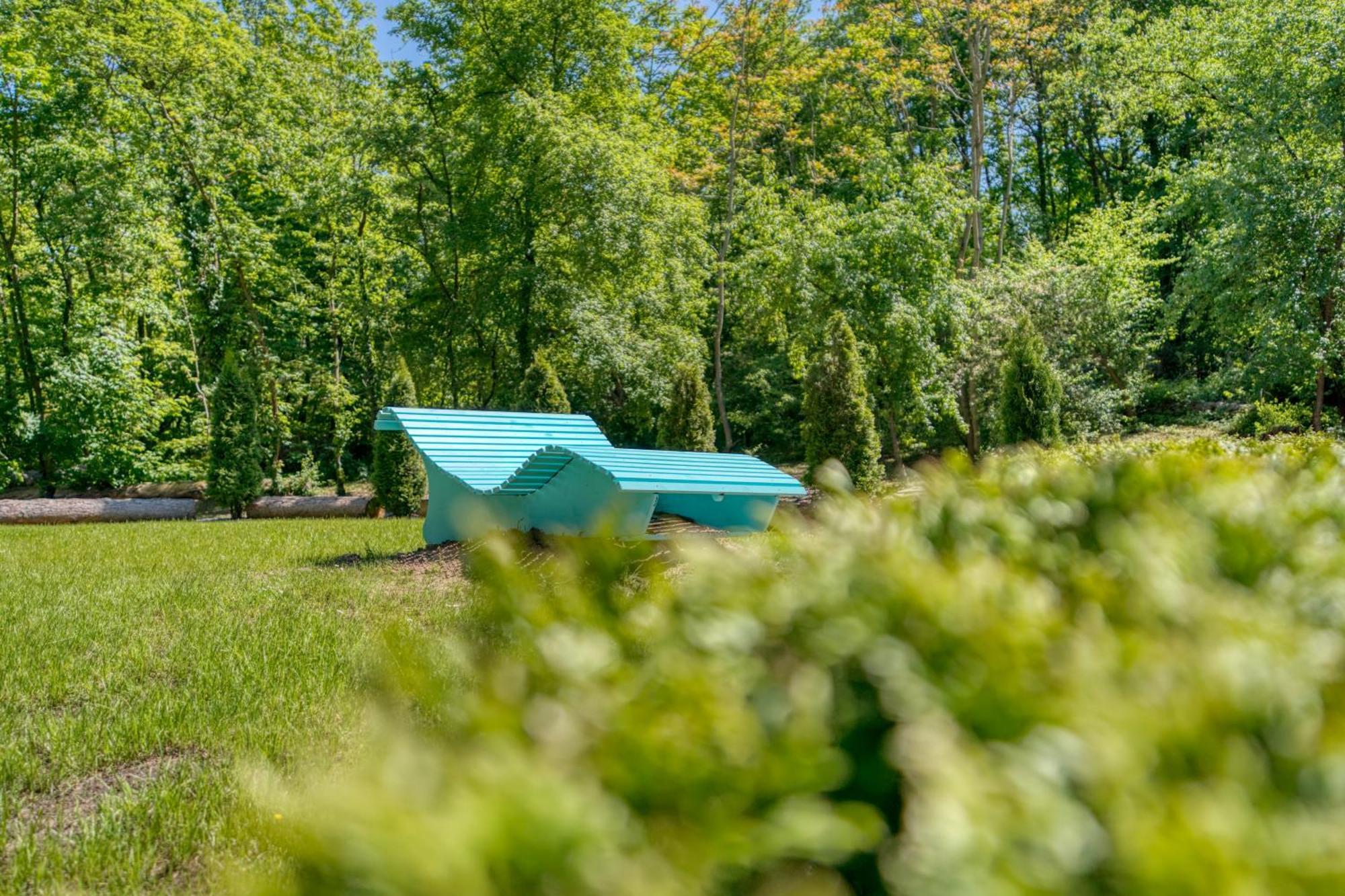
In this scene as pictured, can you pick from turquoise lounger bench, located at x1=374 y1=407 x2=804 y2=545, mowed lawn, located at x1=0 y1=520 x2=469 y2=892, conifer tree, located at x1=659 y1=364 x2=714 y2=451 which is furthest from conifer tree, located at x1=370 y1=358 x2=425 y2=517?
mowed lawn, located at x1=0 y1=520 x2=469 y2=892

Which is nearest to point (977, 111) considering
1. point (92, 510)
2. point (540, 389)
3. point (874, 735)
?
point (540, 389)

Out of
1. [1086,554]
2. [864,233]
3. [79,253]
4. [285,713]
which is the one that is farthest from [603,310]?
[1086,554]

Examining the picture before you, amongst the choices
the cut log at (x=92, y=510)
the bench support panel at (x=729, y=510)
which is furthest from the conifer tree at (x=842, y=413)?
the cut log at (x=92, y=510)

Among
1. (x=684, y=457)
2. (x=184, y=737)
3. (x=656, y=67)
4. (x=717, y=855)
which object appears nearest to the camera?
(x=717, y=855)

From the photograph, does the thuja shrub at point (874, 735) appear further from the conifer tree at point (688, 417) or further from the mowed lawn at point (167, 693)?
the conifer tree at point (688, 417)

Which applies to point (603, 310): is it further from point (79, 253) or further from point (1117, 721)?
point (1117, 721)

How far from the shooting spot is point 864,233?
14.3 m

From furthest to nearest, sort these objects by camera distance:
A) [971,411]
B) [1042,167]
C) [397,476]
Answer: [1042,167] → [971,411] → [397,476]

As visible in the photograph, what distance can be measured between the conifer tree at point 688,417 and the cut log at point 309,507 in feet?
16.4

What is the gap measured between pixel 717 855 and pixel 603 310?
16.9m

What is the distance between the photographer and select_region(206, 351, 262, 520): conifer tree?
47.7ft

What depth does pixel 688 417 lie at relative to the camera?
556 inches

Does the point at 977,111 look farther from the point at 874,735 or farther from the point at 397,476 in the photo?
the point at 874,735

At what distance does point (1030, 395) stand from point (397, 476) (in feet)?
31.0
